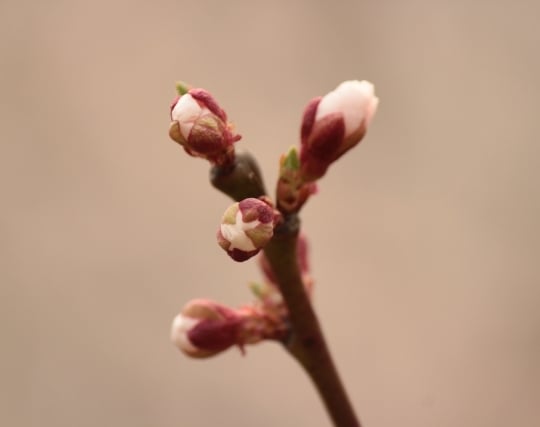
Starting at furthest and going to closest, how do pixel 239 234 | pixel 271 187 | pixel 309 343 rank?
1. pixel 271 187
2. pixel 309 343
3. pixel 239 234

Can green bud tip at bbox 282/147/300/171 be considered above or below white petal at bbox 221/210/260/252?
above

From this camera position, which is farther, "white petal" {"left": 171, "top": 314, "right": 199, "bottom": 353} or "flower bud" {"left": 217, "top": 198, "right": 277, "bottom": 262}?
"white petal" {"left": 171, "top": 314, "right": 199, "bottom": 353}

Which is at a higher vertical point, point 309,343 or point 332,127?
point 332,127

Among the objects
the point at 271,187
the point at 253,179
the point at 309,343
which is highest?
the point at 271,187

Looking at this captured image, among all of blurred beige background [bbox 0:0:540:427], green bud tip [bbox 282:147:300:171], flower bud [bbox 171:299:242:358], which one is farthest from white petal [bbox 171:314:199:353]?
blurred beige background [bbox 0:0:540:427]

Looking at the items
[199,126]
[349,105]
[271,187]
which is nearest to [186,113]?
[199,126]

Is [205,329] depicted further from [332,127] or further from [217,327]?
[332,127]

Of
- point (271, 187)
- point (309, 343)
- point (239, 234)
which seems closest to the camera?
point (239, 234)

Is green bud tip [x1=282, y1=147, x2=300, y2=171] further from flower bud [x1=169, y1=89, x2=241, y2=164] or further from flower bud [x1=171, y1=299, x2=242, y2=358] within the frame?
flower bud [x1=171, y1=299, x2=242, y2=358]
